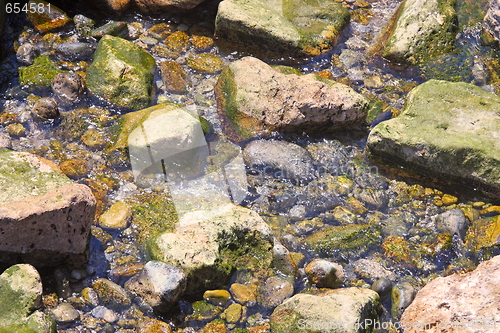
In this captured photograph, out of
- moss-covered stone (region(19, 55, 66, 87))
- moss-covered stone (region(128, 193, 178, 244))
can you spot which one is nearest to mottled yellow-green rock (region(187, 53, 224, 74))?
moss-covered stone (region(19, 55, 66, 87))

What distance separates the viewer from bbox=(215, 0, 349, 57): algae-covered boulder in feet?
20.4

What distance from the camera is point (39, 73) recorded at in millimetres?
5535

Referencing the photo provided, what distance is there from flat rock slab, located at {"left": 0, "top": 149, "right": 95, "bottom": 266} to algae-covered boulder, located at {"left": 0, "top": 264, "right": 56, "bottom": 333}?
191 mm

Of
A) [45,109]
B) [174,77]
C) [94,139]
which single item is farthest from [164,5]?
[94,139]

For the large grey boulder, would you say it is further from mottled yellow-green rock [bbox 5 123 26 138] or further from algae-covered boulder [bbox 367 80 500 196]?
mottled yellow-green rock [bbox 5 123 26 138]

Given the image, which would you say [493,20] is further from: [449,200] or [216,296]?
[216,296]

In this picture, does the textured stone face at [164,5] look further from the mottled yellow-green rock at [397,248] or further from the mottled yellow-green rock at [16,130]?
the mottled yellow-green rock at [397,248]

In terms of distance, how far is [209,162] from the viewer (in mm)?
4832

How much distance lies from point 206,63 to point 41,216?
3.31 metres

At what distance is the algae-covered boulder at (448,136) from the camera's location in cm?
460

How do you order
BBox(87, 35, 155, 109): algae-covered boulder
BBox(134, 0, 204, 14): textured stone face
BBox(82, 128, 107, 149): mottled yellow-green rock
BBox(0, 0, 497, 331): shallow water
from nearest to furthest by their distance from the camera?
BBox(0, 0, 497, 331): shallow water → BBox(82, 128, 107, 149): mottled yellow-green rock → BBox(87, 35, 155, 109): algae-covered boulder → BBox(134, 0, 204, 14): textured stone face

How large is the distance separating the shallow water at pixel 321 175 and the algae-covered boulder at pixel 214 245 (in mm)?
228

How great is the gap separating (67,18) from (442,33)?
5.03 meters

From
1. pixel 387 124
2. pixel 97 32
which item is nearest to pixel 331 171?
pixel 387 124
